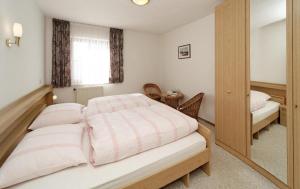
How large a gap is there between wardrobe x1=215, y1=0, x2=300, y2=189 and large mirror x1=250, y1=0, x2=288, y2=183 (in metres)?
0.06

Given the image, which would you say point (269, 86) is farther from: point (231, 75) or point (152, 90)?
point (152, 90)

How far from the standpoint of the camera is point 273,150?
1769mm

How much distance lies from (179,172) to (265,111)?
1.35 m

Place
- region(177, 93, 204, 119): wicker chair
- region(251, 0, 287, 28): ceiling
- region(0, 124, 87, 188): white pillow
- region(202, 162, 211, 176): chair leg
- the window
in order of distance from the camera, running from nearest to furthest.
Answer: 1. region(0, 124, 87, 188): white pillow
2. region(251, 0, 287, 28): ceiling
3. region(202, 162, 211, 176): chair leg
4. region(177, 93, 204, 119): wicker chair
5. the window

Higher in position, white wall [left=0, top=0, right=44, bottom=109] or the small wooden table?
white wall [left=0, top=0, right=44, bottom=109]

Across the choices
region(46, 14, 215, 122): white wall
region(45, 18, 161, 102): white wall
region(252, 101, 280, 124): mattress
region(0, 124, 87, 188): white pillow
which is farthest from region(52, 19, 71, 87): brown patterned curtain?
region(252, 101, 280, 124): mattress

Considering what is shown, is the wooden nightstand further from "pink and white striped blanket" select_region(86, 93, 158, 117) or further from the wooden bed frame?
"pink and white striped blanket" select_region(86, 93, 158, 117)

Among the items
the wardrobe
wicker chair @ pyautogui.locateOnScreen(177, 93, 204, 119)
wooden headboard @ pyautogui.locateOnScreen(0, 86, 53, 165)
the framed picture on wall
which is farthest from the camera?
the framed picture on wall

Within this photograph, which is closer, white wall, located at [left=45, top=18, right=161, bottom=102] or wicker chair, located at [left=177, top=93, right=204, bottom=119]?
wicker chair, located at [left=177, top=93, right=204, bottom=119]

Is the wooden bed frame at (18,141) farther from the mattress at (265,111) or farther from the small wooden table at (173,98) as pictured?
the small wooden table at (173,98)

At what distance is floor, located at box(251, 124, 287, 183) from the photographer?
162cm

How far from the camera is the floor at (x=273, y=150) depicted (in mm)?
1624

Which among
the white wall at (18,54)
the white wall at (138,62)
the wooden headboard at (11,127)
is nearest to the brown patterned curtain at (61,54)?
the white wall at (18,54)

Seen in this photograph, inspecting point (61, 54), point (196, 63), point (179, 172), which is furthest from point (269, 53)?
point (61, 54)
